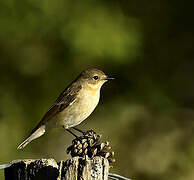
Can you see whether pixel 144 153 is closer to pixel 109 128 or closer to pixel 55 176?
pixel 109 128

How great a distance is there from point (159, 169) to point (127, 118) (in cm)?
92

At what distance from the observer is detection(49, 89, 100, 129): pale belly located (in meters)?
6.57

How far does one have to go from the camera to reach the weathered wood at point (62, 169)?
3.59 metres

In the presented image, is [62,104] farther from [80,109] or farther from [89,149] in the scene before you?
[89,149]

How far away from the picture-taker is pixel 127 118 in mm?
8828

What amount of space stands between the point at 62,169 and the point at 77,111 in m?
3.00

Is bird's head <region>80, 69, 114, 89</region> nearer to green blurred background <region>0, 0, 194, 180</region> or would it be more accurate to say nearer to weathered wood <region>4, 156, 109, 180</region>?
green blurred background <region>0, 0, 194, 180</region>

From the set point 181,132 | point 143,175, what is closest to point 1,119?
point 143,175

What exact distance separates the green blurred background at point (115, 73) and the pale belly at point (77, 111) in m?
1.24

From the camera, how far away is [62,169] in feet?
11.8

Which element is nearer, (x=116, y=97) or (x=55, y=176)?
(x=55, y=176)

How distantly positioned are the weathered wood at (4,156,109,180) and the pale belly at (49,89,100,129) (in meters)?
2.83

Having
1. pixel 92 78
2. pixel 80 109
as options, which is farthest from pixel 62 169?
pixel 92 78

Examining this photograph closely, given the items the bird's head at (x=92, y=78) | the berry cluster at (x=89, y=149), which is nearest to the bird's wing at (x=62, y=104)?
the bird's head at (x=92, y=78)
